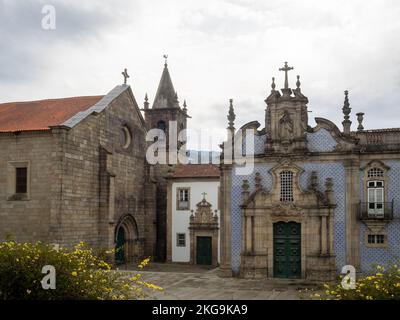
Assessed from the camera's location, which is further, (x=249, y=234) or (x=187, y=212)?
(x=187, y=212)

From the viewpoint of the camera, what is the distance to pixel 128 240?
105 ft

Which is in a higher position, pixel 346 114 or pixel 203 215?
pixel 346 114

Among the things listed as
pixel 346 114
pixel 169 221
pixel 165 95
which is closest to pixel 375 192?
pixel 346 114

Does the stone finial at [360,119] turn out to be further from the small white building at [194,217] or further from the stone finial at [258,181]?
the small white building at [194,217]

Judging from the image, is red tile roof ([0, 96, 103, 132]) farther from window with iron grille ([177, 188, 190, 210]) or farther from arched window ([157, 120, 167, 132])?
arched window ([157, 120, 167, 132])

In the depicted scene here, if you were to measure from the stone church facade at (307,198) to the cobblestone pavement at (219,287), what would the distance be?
3.63 feet

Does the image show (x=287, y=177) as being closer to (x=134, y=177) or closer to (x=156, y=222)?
(x=134, y=177)

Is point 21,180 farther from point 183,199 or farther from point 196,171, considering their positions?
point 196,171

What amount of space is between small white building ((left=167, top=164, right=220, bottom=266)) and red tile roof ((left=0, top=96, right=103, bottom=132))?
8292mm

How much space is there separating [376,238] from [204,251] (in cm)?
1336

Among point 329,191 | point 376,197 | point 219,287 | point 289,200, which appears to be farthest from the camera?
point 289,200

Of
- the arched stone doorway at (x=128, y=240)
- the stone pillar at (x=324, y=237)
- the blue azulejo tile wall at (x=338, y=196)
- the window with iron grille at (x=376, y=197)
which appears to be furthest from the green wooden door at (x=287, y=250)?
the arched stone doorway at (x=128, y=240)
